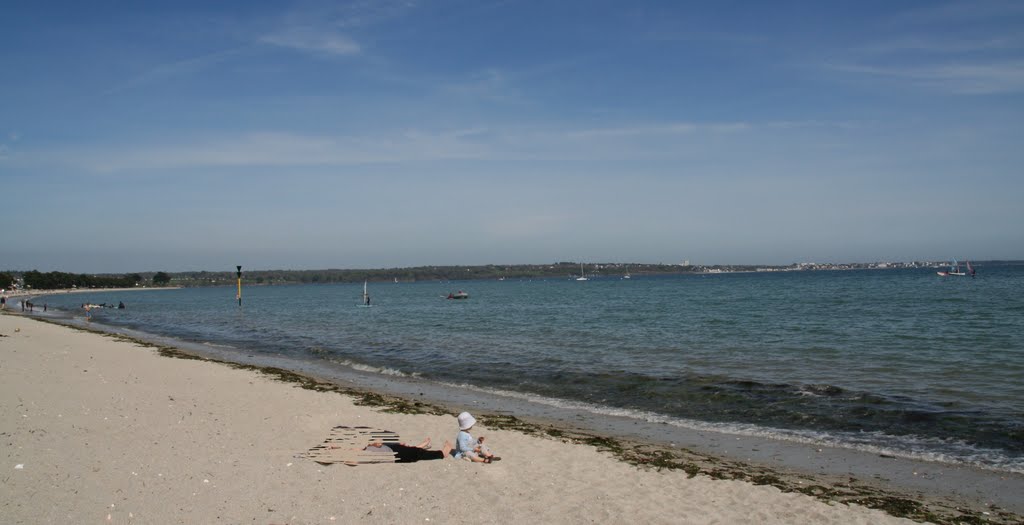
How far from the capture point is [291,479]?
8516 mm

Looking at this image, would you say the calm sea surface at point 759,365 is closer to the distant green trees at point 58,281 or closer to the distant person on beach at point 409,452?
the distant person on beach at point 409,452

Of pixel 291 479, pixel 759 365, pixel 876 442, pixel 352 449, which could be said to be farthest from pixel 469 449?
pixel 759 365

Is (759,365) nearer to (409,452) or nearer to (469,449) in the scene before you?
(469,449)

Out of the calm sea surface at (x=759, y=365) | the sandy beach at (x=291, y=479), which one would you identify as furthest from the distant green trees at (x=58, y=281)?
the sandy beach at (x=291, y=479)

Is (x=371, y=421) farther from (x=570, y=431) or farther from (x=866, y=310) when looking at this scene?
(x=866, y=310)

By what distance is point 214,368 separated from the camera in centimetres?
2038

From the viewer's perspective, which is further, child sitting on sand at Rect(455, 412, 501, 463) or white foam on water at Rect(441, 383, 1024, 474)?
white foam on water at Rect(441, 383, 1024, 474)

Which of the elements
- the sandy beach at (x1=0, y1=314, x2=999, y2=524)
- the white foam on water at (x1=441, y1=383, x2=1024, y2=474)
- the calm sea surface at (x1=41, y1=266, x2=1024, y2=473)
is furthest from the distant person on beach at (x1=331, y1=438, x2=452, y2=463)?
the calm sea surface at (x1=41, y1=266, x2=1024, y2=473)

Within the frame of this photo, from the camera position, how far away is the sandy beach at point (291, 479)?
7363mm

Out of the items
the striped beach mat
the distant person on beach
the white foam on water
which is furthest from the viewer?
the white foam on water

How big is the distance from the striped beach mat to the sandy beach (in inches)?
9.5

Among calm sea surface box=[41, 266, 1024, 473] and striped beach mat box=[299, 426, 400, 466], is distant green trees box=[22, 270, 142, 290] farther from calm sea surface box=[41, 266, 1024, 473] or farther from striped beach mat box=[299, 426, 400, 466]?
striped beach mat box=[299, 426, 400, 466]

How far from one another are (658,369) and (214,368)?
1344 cm

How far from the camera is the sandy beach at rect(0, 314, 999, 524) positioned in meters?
7.36
